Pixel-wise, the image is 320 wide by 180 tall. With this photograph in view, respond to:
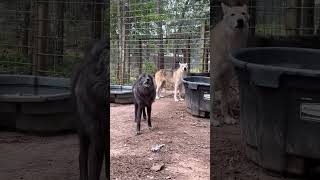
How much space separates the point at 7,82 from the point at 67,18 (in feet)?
1.20

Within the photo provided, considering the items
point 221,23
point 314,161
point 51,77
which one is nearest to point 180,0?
point 221,23

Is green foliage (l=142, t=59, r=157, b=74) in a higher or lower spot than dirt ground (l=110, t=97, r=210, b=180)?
higher

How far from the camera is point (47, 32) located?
177 cm

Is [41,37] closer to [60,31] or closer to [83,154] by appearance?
[60,31]

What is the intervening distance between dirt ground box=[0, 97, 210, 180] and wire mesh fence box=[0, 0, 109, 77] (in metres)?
0.30

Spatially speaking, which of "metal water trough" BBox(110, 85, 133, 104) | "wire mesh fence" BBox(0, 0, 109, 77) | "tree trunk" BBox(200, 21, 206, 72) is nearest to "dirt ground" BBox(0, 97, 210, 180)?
"metal water trough" BBox(110, 85, 133, 104)

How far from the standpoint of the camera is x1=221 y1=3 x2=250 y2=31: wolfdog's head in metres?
1.70

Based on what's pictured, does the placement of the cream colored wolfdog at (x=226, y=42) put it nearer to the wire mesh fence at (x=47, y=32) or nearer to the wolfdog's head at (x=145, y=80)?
the wire mesh fence at (x=47, y=32)

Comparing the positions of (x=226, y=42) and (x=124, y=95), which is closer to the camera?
(x=226, y=42)

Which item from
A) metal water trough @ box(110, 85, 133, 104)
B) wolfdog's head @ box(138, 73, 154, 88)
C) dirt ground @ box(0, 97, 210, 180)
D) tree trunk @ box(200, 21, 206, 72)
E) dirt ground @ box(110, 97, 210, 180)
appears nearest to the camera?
dirt ground @ box(0, 97, 210, 180)

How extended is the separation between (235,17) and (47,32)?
767 millimetres

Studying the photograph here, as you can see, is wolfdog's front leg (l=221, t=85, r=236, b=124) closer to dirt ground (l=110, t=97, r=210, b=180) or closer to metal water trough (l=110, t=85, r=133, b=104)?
dirt ground (l=110, t=97, r=210, b=180)

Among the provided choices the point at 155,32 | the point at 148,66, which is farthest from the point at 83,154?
the point at 148,66

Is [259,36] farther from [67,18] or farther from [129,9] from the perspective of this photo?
[129,9]
